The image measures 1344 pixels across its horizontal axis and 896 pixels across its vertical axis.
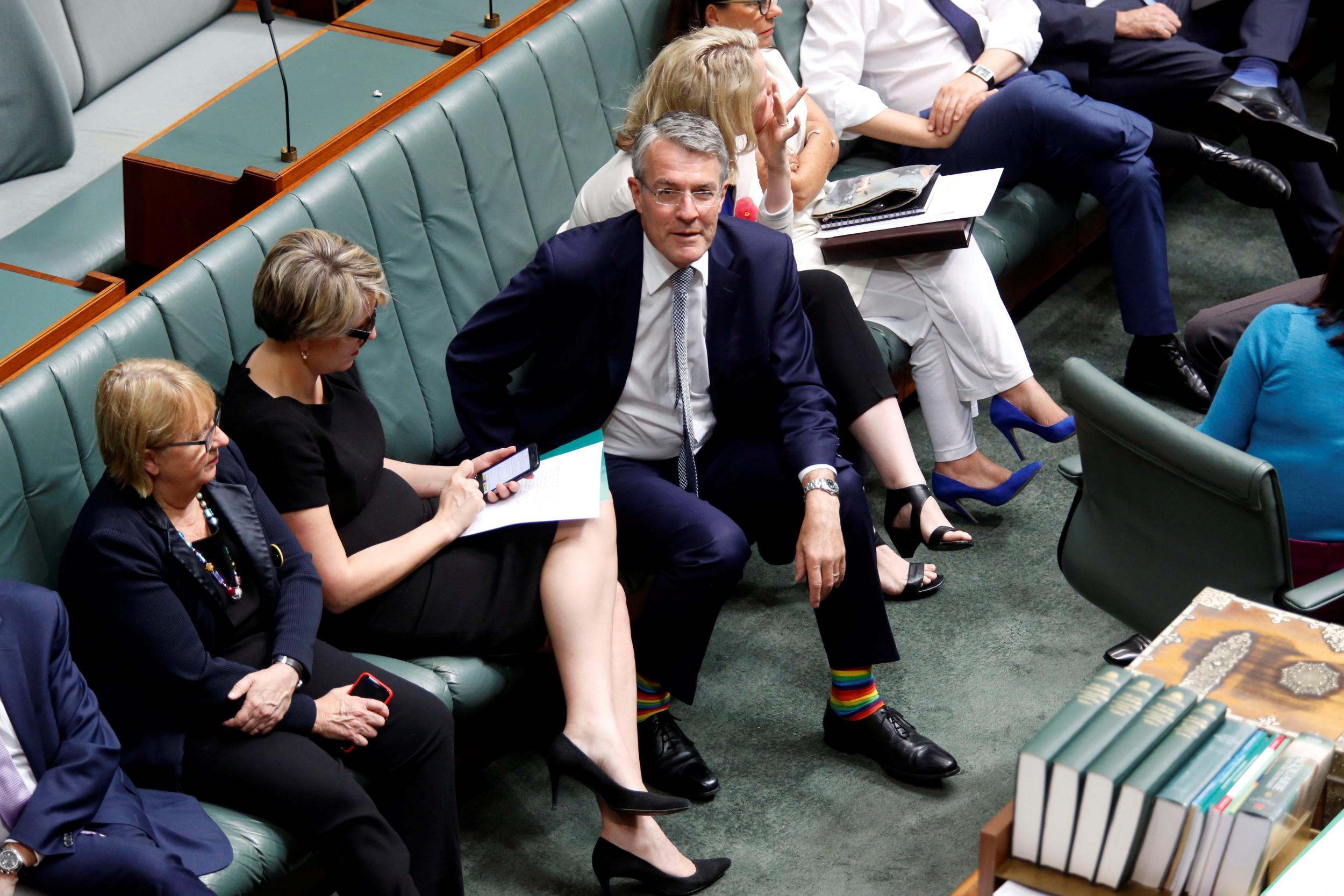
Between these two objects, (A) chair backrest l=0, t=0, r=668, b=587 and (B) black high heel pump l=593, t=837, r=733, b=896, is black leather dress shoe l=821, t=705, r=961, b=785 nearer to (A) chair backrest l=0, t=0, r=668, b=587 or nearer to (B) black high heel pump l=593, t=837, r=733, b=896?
(B) black high heel pump l=593, t=837, r=733, b=896

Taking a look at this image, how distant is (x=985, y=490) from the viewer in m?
3.42

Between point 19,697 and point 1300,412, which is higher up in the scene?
point 1300,412

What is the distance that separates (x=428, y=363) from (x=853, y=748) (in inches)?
45.7

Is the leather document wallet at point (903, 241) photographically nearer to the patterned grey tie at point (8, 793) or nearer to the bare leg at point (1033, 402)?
the bare leg at point (1033, 402)

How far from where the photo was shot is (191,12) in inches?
162

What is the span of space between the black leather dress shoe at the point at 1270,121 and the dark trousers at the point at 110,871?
336 centimetres

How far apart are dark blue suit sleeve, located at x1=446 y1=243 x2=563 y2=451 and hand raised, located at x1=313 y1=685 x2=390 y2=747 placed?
26.5 inches

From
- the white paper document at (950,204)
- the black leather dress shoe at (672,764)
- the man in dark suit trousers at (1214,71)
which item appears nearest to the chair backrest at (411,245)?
the white paper document at (950,204)

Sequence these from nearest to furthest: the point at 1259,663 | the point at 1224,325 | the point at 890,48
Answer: the point at 1259,663 < the point at 1224,325 < the point at 890,48

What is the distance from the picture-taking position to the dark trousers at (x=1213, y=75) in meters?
4.12

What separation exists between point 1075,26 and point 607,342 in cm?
205

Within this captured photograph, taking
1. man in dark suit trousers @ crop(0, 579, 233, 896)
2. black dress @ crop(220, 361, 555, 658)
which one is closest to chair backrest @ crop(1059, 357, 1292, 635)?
black dress @ crop(220, 361, 555, 658)

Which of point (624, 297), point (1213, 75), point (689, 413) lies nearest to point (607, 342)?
point (624, 297)

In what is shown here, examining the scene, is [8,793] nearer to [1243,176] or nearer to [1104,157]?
[1104,157]
